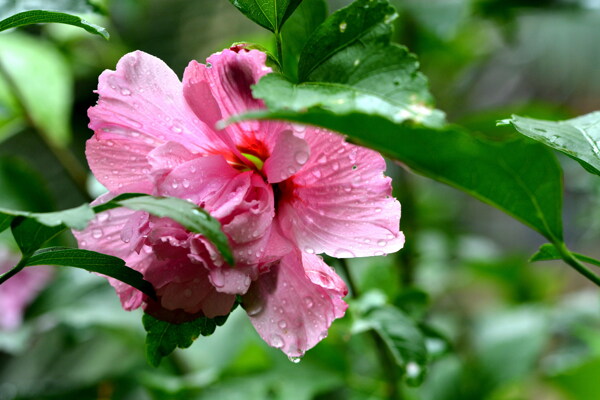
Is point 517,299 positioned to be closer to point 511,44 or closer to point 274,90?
point 511,44

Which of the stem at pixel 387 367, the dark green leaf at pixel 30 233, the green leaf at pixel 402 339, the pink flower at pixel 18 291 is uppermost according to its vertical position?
the dark green leaf at pixel 30 233

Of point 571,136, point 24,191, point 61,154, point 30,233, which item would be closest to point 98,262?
point 30,233

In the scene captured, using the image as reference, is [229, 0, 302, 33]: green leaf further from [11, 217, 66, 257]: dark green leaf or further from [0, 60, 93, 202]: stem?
[0, 60, 93, 202]: stem

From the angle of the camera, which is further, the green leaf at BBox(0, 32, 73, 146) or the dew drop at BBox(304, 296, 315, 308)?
the green leaf at BBox(0, 32, 73, 146)

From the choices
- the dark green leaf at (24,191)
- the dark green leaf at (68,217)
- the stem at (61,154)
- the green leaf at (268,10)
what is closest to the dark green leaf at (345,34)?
the green leaf at (268,10)

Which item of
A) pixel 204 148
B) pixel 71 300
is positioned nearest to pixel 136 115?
pixel 204 148

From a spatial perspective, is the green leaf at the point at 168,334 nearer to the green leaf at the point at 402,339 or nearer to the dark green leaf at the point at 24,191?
the green leaf at the point at 402,339

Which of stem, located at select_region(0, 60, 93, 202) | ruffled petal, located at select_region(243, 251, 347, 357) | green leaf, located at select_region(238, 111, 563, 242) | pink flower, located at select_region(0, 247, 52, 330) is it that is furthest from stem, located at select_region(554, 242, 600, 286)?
pink flower, located at select_region(0, 247, 52, 330)
